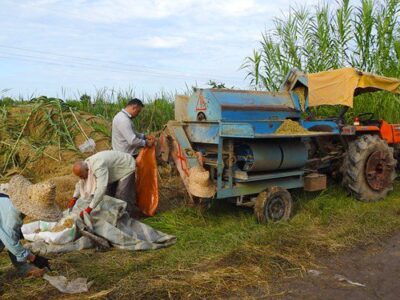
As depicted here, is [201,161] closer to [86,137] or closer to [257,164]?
[257,164]

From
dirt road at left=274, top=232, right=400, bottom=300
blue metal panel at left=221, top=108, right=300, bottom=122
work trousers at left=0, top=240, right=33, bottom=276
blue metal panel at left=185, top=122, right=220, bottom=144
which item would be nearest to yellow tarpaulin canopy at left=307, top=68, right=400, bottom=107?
blue metal panel at left=221, top=108, right=300, bottom=122

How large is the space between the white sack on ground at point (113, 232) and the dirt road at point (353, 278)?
1.78 metres

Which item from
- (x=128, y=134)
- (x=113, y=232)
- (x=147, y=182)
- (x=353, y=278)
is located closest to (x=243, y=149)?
(x=147, y=182)

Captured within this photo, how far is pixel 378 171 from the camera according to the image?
24.2 ft

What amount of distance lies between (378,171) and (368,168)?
315 mm

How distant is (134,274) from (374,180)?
460 cm

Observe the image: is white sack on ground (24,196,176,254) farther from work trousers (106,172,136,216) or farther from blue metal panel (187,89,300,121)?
blue metal panel (187,89,300,121)

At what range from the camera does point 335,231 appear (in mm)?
5793

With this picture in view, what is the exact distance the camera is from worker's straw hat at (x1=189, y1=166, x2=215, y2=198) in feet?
18.6

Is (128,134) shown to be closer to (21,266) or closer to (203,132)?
(203,132)

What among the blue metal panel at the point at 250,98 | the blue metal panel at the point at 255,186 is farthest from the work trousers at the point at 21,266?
the blue metal panel at the point at 250,98

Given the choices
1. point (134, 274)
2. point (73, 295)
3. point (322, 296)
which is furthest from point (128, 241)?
point (322, 296)

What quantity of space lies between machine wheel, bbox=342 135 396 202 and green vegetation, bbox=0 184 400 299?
0.25m

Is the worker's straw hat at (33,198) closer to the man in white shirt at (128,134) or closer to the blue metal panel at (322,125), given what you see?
the man in white shirt at (128,134)
